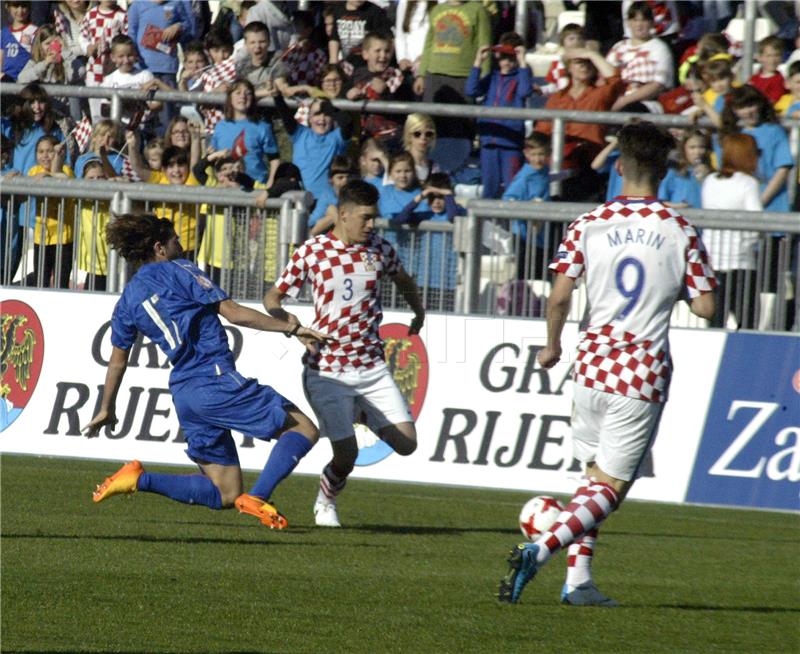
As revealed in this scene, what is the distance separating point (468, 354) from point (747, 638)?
6.04m

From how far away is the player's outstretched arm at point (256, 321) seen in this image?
930cm

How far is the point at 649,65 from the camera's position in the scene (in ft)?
51.2

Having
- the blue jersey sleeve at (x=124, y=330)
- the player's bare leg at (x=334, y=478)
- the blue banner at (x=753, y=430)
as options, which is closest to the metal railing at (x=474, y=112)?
the blue banner at (x=753, y=430)

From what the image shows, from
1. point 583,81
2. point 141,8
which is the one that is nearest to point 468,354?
point 583,81

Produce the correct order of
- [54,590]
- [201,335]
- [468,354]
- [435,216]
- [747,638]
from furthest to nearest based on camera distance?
[435,216] → [468,354] → [201,335] → [54,590] → [747,638]

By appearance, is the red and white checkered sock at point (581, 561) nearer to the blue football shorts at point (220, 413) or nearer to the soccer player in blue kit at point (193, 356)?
the soccer player in blue kit at point (193, 356)

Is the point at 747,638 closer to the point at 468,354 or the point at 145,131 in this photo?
the point at 468,354

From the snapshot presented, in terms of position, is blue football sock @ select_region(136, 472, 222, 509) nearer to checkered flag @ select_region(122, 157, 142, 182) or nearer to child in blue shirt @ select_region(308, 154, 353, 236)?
→ child in blue shirt @ select_region(308, 154, 353, 236)

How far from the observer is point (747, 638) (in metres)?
6.98

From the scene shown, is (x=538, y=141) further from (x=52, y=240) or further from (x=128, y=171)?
(x=52, y=240)

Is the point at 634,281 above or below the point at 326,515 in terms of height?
above

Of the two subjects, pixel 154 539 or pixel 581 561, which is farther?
pixel 154 539

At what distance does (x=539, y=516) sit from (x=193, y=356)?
8.82 feet

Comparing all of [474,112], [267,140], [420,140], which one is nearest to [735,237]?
[420,140]
